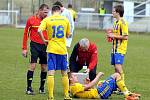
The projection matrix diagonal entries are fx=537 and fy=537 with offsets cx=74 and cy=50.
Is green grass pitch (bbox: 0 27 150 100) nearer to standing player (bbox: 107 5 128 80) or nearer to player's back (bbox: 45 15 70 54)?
standing player (bbox: 107 5 128 80)

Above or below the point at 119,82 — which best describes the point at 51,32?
above

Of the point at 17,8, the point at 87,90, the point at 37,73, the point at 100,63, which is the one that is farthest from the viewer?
the point at 17,8

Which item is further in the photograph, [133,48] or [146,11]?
[146,11]

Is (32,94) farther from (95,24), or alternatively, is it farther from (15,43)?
(95,24)

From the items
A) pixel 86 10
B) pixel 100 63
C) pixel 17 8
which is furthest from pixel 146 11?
pixel 100 63

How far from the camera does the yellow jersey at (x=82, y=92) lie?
11.3 metres

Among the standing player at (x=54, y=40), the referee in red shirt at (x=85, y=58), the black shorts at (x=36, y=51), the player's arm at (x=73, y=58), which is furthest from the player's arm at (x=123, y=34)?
the standing player at (x=54, y=40)

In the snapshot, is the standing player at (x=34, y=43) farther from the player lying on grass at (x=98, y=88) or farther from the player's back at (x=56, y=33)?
the player's back at (x=56, y=33)

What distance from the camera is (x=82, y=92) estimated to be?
37.1ft

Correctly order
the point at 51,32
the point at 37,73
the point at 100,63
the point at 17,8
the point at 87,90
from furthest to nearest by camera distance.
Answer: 1. the point at 17,8
2. the point at 100,63
3. the point at 37,73
4. the point at 87,90
5. the point at 51,32

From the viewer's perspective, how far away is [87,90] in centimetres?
1130

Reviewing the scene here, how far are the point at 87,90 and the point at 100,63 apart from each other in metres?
7.80

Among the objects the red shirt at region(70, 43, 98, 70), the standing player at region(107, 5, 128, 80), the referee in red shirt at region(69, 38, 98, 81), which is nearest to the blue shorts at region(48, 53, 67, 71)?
the referee in red shirt at region(69, 38, 98, 81)

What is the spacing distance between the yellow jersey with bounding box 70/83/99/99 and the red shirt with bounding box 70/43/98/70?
22.4 inches
